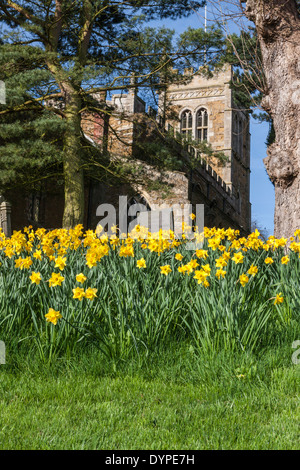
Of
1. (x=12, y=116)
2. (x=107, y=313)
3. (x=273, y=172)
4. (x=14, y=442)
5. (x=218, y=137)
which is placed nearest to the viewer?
(x=14, y=442)

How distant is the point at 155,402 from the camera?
270cm

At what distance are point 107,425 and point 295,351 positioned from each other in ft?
5.00

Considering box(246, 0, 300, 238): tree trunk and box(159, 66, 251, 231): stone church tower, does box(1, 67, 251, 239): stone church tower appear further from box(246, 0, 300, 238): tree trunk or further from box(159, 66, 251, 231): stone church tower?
box(246, 0, 300, 238): tree trunk

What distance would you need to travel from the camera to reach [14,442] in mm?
2234

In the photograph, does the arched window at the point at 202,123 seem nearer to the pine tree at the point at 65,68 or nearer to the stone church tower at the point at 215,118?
the stone church tower at the point at 215,118

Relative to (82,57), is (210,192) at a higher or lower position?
lower

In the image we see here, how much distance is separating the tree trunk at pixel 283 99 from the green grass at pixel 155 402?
2868mm

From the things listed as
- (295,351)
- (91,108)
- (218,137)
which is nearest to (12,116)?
(91,108)

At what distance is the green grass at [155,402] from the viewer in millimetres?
2260

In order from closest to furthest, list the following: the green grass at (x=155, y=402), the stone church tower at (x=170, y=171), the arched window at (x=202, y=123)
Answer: the green grass at (x=155, y=402)
the stone church tower at (x=170, y=171)
the arched window at (x=202, y=123)

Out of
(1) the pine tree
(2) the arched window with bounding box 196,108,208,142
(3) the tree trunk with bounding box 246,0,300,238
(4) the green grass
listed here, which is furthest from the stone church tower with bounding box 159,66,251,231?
(4) the green grass

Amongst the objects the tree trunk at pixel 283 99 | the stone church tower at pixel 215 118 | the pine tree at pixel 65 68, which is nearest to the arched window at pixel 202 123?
the stone church tower at pixel 215 118

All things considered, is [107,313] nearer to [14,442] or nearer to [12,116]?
[14,442]

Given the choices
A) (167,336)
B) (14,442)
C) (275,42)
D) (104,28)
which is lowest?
(14,442)
